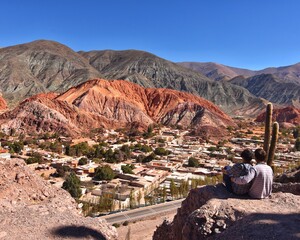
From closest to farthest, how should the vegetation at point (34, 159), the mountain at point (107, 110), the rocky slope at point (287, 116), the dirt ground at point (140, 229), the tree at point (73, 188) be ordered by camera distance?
the dirt ground at point (140, 229)
the tree at point (73, 188)
the vegetation at point (34, 159)
the mountain at point (107, 110)
the rocky slope at point (287, 116)

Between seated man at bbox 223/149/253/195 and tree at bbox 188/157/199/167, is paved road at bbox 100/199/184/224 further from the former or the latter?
tree at bbox 188/157/199/167

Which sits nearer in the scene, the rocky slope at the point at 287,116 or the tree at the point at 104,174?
the tree at the point at 104,174

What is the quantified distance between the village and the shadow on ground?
43.5ft

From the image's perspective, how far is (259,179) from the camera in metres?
6.71

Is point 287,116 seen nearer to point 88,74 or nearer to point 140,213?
point 88,74

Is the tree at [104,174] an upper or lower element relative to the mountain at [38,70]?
lower

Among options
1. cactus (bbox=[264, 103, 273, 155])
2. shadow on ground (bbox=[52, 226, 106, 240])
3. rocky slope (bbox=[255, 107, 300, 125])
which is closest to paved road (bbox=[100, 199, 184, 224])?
cactus (bbox=[264, 103, 273, 155])

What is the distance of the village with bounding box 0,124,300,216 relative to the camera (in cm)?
2827

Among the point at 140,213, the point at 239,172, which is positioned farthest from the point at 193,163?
the point at 239,172

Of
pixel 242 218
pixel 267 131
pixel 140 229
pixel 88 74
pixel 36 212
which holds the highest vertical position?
pixel 88 74

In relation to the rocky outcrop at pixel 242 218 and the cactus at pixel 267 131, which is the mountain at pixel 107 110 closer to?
the cactus at pixel 267 131

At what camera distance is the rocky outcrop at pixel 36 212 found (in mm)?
8297

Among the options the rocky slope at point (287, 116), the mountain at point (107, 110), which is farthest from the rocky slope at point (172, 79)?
the mountain at point (107, 110)

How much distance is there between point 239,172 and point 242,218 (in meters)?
1.03
